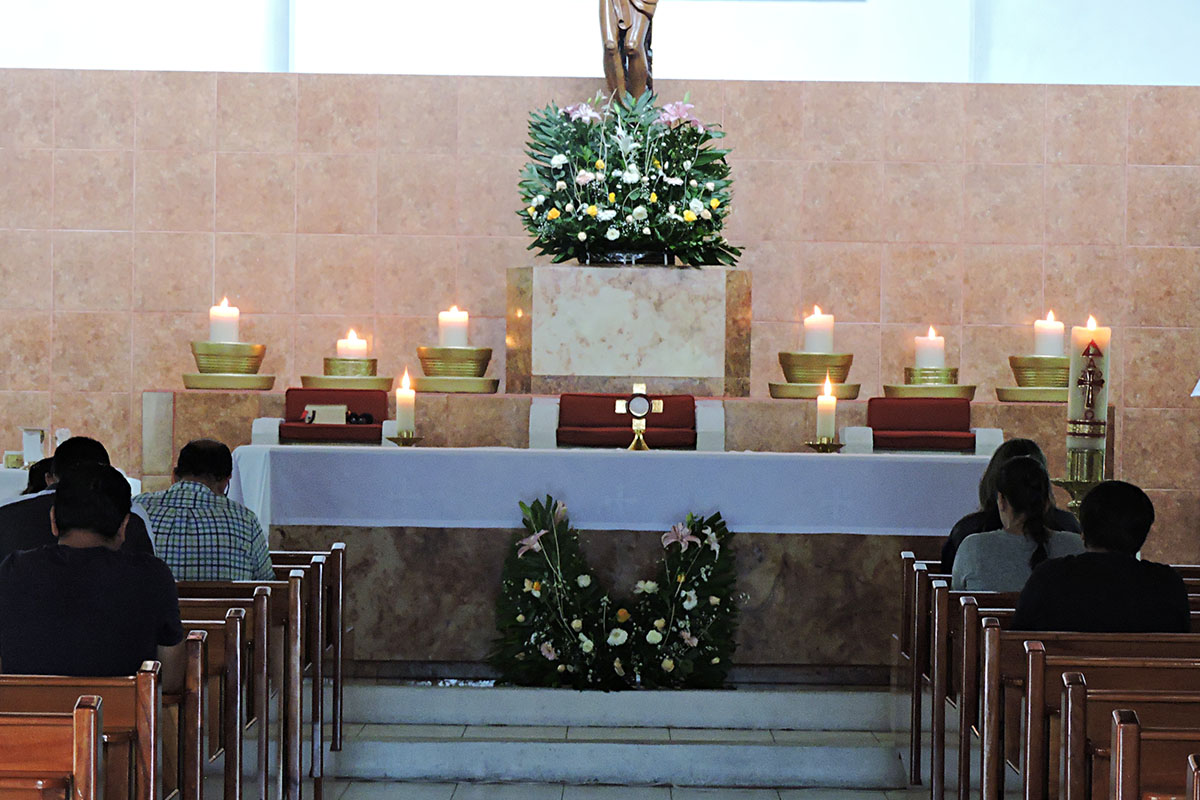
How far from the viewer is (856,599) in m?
5.33

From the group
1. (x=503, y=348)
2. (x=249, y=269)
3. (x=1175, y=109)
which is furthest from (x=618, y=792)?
(x=1175, y=109)

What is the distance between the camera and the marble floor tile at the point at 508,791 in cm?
451

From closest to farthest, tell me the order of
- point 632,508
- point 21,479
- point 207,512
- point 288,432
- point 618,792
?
point 207,512, point 618,792, point 632,508, point 21,479, point 288,432

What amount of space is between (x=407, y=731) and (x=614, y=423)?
2004 millimetres

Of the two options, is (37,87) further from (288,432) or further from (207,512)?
(207,512)

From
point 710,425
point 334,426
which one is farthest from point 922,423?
point 334,426

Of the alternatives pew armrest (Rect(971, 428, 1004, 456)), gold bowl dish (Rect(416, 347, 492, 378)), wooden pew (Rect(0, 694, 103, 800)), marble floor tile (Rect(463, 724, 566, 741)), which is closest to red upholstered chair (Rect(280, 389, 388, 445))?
gold bowl dish (Rect(416, 347, 492, 378))

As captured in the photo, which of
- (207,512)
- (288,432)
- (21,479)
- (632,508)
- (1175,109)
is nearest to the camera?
(207,512)

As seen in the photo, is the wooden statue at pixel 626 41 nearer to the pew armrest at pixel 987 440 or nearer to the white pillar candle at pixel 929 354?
the white pillar candle at pixel 929 354

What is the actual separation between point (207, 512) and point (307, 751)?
97 cm

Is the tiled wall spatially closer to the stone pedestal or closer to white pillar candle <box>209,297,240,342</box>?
white pillar candle <box>209,297,240,342</box>

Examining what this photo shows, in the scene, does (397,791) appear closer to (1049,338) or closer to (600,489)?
(600,489)

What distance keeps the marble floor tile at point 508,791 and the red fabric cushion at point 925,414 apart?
107 inches

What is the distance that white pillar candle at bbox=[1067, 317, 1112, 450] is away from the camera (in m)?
4.66
